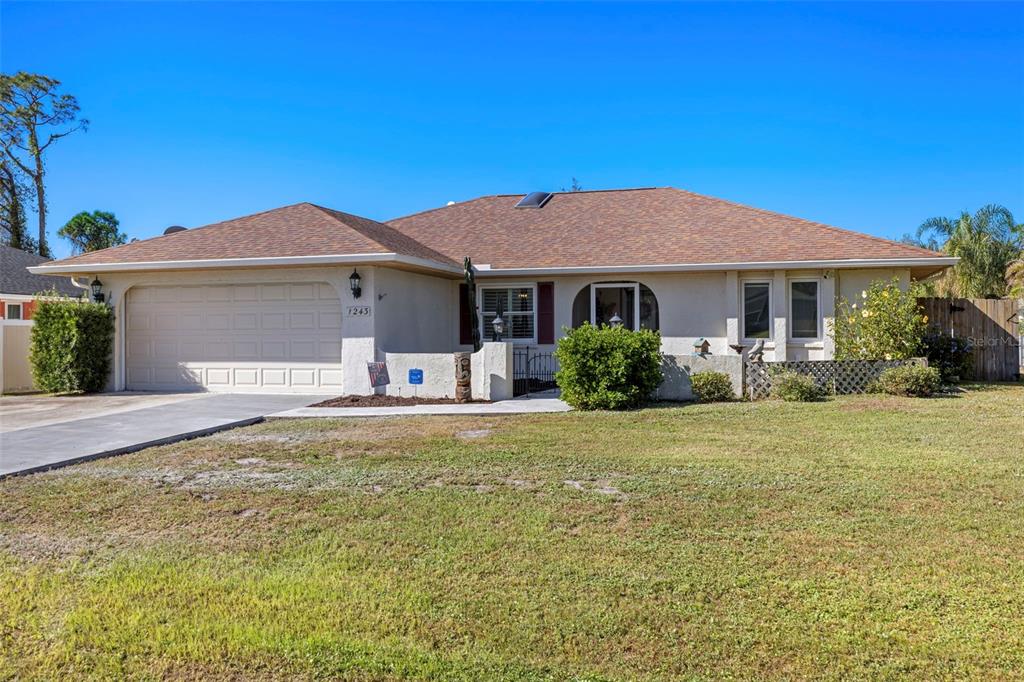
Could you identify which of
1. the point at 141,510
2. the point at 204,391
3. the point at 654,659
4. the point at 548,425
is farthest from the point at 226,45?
the point at 654,659

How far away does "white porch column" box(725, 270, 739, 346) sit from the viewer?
1482cm

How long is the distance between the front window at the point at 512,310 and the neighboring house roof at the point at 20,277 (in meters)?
13.0

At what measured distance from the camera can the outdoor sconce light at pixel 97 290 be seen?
1462cm

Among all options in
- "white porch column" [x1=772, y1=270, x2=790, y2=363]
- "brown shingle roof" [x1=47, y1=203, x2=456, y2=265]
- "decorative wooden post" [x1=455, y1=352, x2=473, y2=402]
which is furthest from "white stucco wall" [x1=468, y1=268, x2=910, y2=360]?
"decorative wooden post" [x1=455, y1=352, x2=473, y2=402]

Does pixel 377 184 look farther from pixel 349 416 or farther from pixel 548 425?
pixel 548 425

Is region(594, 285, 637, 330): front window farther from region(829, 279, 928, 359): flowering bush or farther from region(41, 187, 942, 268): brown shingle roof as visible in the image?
region(829, 279, 928, 359): flowering bush

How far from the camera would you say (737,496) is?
5.62m

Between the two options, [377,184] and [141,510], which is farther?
[377,184]

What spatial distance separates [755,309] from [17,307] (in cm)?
2168

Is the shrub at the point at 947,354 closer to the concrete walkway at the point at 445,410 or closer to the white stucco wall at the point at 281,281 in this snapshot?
the concrete walkway at the point at 445,410

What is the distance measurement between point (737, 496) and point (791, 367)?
7201mm

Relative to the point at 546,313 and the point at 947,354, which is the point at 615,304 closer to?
the point at 546,313

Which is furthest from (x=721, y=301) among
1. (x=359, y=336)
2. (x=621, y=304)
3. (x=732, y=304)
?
(x=359, y=336)

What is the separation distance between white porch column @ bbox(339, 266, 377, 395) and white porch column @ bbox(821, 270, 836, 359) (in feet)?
31.8
